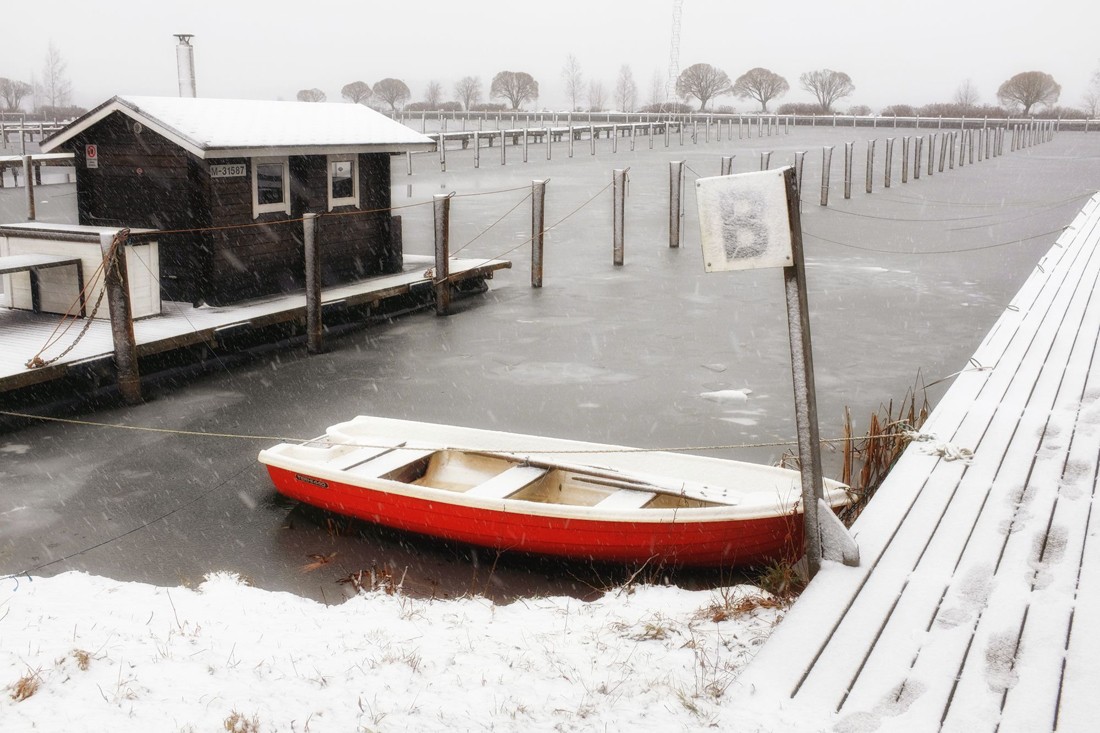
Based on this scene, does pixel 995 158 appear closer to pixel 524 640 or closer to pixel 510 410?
pixel 510 410

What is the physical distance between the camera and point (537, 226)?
16156mm

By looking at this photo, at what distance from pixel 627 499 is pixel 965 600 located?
238cm

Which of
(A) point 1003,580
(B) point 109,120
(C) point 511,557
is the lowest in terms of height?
(C) point 511,557

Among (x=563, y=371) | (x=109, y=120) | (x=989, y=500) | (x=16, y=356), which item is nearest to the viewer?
(x=989, y=500)

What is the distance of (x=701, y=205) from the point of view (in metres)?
4.30

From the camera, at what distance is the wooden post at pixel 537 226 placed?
1570 centimetres

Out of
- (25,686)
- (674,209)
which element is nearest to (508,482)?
(25,686)

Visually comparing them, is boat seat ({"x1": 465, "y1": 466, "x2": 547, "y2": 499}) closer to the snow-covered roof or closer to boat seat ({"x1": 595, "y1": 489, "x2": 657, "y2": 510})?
boat seat ({"x1": 595, "y1": 489, "x2": 657, "y2": 510})

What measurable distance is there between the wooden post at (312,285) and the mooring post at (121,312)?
2.35 metres

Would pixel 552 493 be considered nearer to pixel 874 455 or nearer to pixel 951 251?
pixel 874 455

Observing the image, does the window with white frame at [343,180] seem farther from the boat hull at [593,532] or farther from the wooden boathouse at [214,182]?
the boat hull at [593,532]

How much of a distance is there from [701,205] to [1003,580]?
2.05m

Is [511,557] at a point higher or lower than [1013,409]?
lower

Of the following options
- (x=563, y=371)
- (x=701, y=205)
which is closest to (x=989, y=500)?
(x=701, y=205)
